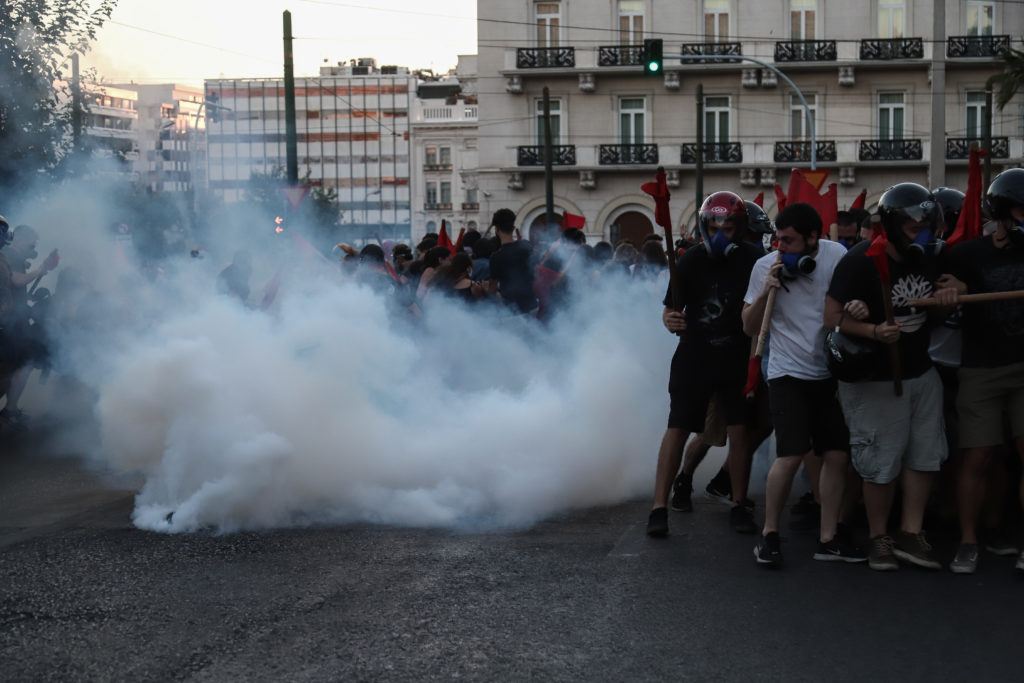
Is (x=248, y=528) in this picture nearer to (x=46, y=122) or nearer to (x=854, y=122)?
(x=46, y=122)

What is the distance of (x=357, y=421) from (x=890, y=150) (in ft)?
121

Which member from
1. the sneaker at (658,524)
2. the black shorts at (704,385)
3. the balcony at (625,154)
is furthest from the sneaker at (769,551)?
the balcony at (625,154)

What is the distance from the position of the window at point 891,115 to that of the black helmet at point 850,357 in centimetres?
3771

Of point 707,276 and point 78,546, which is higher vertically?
point 707,276

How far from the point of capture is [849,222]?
9.38 metres

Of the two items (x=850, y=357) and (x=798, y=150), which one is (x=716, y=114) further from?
(x=850, y=357)

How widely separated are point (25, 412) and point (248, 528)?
6605 mm

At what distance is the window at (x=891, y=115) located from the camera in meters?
41.5

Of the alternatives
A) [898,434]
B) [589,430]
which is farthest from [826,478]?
[589,430]

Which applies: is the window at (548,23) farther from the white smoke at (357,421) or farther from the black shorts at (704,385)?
the black shorts at (704,385)

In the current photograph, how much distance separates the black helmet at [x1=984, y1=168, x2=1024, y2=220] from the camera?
5.95 meters

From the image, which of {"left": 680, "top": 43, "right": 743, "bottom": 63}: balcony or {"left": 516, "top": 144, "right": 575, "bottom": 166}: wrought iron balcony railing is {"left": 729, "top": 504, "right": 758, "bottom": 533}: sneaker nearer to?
{"left": 516, "top": 144, "right": 575, "bottom": 166}: wrought iron balcony railing

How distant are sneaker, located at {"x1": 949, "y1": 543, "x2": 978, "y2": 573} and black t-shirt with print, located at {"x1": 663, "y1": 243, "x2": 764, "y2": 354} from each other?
171 cm

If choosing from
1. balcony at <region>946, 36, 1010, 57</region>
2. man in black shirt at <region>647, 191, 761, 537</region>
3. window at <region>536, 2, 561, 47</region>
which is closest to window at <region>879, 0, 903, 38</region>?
balcony at <region>946, 36, 1010, 57</region>
